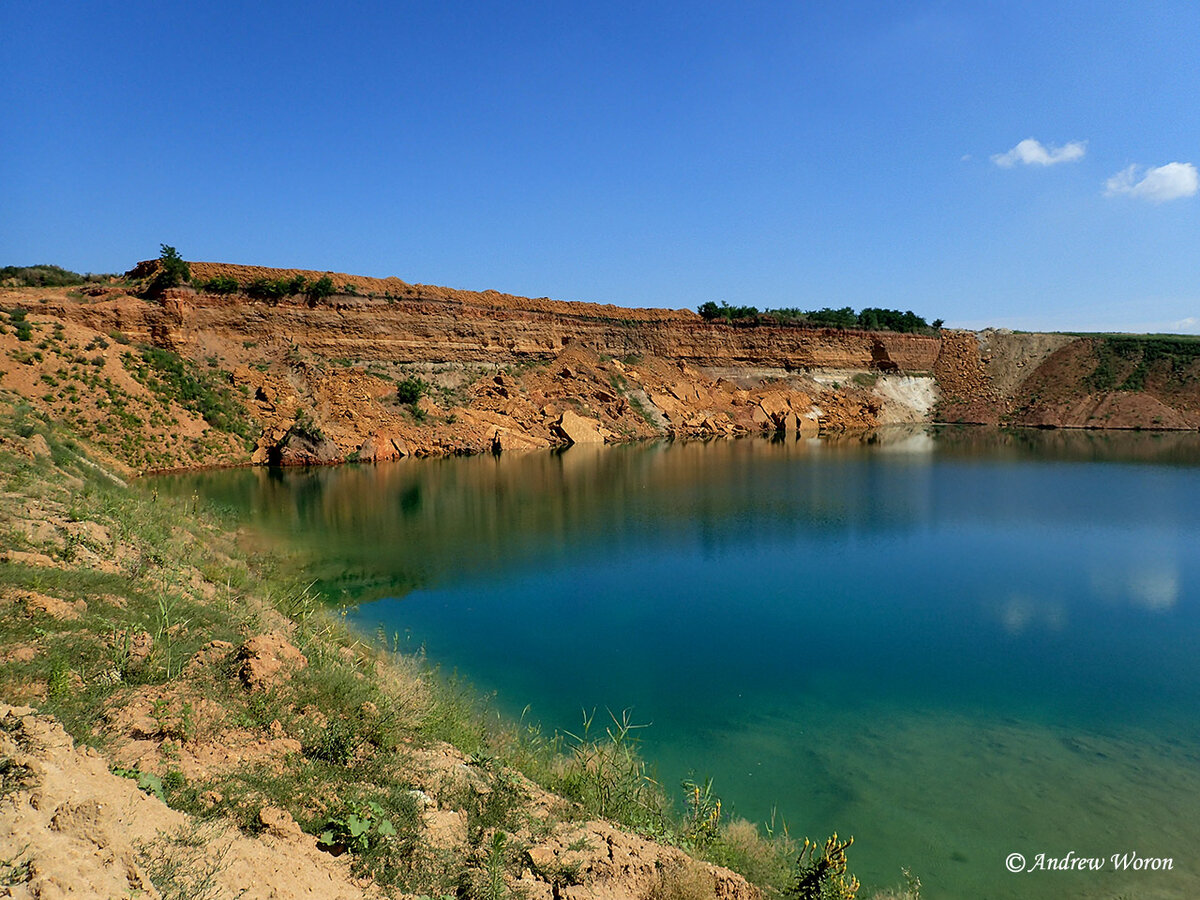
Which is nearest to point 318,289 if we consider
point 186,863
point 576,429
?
point 576,429

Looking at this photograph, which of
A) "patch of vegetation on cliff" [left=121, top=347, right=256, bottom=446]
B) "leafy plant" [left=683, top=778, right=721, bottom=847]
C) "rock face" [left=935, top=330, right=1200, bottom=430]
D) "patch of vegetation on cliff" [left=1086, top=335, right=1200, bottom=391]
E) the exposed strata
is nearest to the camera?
"leafy plant" [left=683, top=778, right=721, bottom=847]

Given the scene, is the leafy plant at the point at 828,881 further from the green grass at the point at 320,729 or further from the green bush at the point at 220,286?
the green bush at the point at 220,286

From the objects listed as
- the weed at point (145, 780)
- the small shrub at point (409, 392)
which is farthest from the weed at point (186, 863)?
the small shrub at point (409, 392)

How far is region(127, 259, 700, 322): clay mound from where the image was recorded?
36969mm

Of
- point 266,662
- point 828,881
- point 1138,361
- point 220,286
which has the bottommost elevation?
point 828,881

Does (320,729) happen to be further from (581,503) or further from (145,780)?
(581,503)

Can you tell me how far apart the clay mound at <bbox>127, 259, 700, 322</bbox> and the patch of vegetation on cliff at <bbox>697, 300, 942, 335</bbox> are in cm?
268

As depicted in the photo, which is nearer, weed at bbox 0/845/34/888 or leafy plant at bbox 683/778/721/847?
weed at bbox 0/845/34/888

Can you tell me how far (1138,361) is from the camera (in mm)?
53969

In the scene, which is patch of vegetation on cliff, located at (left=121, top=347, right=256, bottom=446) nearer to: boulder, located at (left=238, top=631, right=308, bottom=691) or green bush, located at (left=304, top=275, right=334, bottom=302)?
green bush, located at (left=304, top=275, right=334, bottom=302)

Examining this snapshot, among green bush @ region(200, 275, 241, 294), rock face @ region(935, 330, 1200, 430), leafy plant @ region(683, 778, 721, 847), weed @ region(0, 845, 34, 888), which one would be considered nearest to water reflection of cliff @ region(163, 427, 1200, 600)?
leafy plant @ region(683, 778, 721, 847)

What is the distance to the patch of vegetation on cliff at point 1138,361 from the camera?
5203 centimetres

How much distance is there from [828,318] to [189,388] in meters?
48.3

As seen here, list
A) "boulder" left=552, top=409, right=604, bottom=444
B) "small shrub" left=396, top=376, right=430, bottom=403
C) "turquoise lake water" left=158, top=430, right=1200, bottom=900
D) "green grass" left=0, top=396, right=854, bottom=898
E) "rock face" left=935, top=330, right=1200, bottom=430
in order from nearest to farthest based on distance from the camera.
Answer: "green grass" left=0, top=396, right=854, bottom=898
"turquoise lake water" left=158, top=430, right=1200, bottom=900
"small shrub" left=396, top=376, right=430, bottom=403
"boulder" left=552, top=409, right=604, bottom=444
"rock face" left=935, top=330, right=1200, bottom=430
